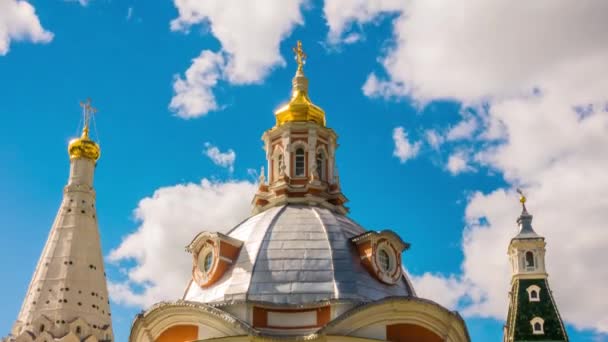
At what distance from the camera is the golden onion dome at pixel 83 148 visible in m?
56.5

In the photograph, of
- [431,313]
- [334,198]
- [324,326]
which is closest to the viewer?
[324,326]

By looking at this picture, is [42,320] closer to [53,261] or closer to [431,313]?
[53,261]

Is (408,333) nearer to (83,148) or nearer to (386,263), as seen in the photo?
(386,263)

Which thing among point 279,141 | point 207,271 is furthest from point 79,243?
point 207,271

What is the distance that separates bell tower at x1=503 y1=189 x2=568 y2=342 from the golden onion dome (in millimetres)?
26133

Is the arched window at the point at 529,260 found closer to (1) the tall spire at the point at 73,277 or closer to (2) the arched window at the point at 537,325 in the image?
(2) the arched window at the point at 537,325

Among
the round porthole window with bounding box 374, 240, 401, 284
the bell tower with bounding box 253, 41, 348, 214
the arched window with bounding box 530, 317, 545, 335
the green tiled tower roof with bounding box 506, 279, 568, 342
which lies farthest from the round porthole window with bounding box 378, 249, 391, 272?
the arched window with bounding box 530, 317, 545, 335

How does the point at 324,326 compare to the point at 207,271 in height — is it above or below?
below

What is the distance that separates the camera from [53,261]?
174ft

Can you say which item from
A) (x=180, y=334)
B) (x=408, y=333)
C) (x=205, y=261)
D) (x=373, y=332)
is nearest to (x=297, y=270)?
(x=373, y=332)

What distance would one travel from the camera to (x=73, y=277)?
52.3 metres

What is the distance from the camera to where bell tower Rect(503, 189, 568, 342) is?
51.9 meters

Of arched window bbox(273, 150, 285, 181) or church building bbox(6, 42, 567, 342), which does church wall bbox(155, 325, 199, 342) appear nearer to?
church building bbox(6, 42, 567, 342)

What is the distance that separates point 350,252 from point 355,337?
12.7 ft
